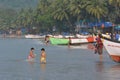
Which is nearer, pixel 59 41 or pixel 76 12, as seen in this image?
pixel 59 41

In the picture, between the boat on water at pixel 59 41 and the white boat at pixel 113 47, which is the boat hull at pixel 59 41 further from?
the white boat at pixel 113 47

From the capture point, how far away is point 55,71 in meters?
23.2

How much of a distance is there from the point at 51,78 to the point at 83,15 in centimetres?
8492

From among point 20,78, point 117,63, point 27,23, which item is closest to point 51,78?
point 20,78

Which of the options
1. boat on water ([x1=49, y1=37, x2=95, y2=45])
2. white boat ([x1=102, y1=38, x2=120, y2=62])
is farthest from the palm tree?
white boat ([x1=102, y1=38, x2=120, y2=62])

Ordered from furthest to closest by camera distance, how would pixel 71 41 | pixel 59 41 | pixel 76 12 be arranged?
pixel 76 12, pixel 59 41, pixel 71 41

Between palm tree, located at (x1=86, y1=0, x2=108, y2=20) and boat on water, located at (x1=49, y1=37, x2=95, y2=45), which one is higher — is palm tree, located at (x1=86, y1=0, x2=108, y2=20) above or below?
above

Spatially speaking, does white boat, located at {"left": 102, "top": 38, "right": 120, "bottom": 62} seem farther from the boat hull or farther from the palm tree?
the palm tree

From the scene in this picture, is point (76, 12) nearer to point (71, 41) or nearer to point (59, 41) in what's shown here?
point (59, 41)

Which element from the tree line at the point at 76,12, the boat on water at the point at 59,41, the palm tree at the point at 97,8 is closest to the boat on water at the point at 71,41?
the boat on water at the point at 59,41

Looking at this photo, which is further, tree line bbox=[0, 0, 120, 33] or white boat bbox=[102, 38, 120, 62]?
tree line bbox=[0, 0, 120, 33]

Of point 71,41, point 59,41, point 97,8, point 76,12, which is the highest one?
point 97,8

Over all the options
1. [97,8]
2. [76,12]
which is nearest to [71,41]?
[97,8]

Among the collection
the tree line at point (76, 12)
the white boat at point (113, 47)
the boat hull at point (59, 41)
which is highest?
the tree line at point (76, 12)
